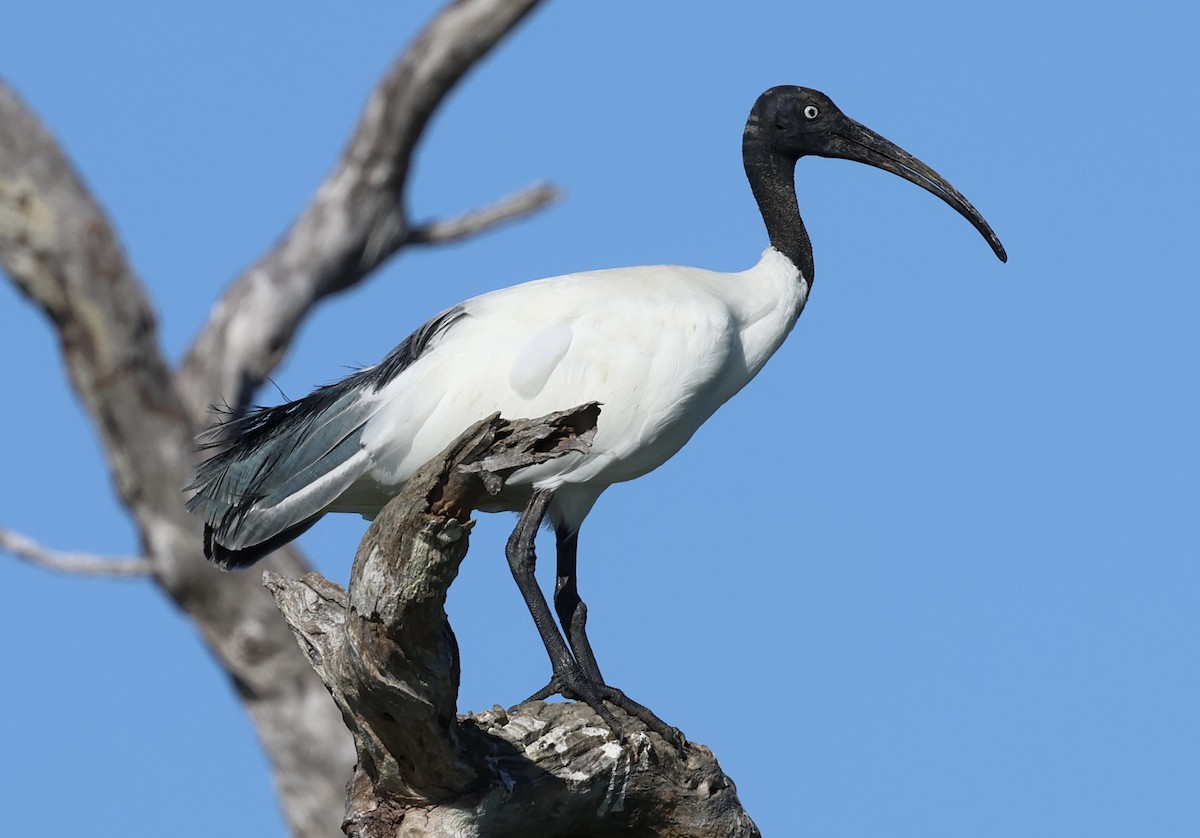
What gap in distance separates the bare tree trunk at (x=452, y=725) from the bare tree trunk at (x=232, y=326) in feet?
21.1

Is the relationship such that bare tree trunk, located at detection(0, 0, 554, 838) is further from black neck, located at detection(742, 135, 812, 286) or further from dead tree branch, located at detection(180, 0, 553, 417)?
black neck, located at detection(742, 135, 812, 286)

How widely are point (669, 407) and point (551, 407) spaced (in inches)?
16.1

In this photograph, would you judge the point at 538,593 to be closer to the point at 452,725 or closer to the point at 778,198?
the point at 452,725

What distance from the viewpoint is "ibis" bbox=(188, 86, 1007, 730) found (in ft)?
22.4

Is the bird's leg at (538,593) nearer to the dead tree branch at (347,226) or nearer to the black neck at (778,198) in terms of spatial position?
the black neck at (778,198)

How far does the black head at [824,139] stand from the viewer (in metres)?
8.23

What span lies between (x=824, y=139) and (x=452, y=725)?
12.5 feet

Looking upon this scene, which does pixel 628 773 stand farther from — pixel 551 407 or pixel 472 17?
pixel 472 17

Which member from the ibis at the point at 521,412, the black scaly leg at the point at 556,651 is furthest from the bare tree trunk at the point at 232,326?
the black scaly leg at the point at 556,651

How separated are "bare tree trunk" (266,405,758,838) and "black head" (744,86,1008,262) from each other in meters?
2.76

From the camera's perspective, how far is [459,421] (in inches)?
269

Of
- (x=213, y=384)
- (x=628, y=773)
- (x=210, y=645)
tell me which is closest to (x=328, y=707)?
(x=210, y=645)

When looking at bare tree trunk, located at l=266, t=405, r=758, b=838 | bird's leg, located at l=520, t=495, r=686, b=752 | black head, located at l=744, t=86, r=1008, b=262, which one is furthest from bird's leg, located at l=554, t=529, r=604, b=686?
black head, located at l=744, t=86, r=1008, b=262

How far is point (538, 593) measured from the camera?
22.8ft
